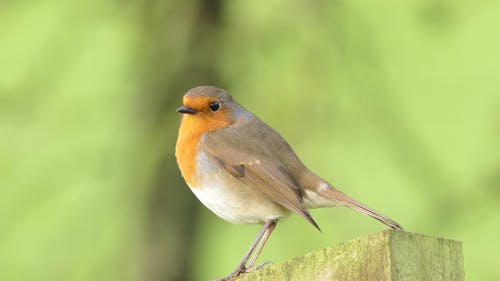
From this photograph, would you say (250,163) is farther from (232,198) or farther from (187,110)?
(187,110)

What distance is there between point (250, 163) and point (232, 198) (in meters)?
0.19

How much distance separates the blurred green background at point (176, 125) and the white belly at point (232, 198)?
48.6 inches

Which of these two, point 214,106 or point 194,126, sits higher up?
point 214,106

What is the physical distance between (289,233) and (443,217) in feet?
3.33

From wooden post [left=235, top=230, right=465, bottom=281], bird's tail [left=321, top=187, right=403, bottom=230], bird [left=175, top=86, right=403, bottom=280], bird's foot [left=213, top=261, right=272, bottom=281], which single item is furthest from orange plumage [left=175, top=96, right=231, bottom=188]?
wooden post [left=235, top=230, right=465, bottom=281]

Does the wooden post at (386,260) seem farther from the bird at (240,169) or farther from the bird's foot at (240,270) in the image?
the bird at (240,169)

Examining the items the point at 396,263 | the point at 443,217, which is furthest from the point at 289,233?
the point at 396,263

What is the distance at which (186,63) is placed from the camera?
5.66 m

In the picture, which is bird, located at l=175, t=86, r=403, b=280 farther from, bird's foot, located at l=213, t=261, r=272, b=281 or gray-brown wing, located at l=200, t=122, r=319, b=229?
bird's foot, located at l=213, t=261, r=272, b=281

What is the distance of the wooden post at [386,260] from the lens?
2463 millimetres

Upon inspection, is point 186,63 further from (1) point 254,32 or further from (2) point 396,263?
(2) point 396,263

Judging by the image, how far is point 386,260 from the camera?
8.05 ft

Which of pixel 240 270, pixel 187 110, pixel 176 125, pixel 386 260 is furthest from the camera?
pixel 176 125

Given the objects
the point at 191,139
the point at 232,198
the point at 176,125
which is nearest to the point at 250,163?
the point at 232,198
